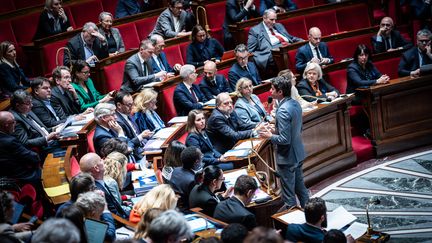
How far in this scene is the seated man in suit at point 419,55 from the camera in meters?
7.64

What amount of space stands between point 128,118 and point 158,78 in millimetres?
1147

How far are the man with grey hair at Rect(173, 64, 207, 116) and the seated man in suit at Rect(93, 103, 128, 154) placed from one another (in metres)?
1.15

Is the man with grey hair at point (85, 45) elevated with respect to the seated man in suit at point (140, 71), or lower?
elevated

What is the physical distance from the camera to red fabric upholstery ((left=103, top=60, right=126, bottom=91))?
7.15 m

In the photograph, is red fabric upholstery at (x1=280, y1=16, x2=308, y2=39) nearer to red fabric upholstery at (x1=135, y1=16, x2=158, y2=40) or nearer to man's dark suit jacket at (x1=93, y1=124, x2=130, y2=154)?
red fabric upholstery at (x1=135, y1=16, x2=158, y2=40)

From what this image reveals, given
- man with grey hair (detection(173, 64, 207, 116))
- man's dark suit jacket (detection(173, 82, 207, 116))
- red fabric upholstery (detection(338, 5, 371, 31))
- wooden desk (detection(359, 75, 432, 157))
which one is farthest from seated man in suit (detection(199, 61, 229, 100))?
red fabric upholstery (detection(338, 5, 371, 31))

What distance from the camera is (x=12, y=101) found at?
5449 mm

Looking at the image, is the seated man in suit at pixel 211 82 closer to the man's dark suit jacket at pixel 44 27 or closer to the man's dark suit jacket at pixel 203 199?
the man's dark suit jacket at pixel 44 27

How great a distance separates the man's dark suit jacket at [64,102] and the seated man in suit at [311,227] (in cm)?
275

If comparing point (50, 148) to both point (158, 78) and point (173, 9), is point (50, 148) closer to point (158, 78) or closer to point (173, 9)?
point (158, 78)

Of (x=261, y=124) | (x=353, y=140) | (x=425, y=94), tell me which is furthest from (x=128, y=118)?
(x=425, y=94)

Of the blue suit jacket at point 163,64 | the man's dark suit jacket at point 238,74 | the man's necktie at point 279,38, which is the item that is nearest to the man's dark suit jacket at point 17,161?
the blue suit jacket at point 163,64

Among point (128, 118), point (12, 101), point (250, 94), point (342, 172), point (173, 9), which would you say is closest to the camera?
point (12, 101)

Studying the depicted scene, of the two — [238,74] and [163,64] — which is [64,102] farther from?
[238,74]
